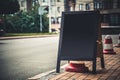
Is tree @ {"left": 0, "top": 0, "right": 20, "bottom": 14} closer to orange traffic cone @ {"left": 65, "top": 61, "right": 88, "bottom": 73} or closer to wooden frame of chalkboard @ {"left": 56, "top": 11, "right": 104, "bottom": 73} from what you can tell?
orange traffic cone @ {"left": 65, "top": 61, "right": 88, "bottom": 73}

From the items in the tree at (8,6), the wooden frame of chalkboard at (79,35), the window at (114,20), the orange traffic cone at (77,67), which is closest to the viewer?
the wooden frame of chalkboard at (79,35)

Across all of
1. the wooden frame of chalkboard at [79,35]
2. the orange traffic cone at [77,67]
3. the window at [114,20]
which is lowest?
the window at [114,20]

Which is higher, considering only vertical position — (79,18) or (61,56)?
(79,18)

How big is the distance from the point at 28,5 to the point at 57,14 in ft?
24.0

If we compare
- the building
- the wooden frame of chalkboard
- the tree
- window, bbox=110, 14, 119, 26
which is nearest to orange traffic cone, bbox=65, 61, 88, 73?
the wooden frame of chalkboard

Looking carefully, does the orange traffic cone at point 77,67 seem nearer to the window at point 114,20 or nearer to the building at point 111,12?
the building at point 111,12

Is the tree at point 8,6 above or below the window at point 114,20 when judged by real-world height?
above

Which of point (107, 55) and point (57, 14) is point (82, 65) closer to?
point (107, 55)

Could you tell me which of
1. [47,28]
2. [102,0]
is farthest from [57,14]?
[47,28]

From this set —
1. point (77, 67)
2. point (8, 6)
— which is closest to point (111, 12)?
point (8, 6)

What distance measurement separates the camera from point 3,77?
780 cm

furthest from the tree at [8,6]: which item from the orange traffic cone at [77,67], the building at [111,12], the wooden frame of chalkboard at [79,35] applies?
the wooden frame of chalkboard at [79,35]

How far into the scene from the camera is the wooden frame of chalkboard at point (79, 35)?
301 inches

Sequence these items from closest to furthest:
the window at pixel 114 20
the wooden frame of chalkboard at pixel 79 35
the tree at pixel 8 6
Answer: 1. the wooden frame of chalkboard at pixel 79 35
2. the tree at pixel 8 6
3. the window at pixel 114 20
